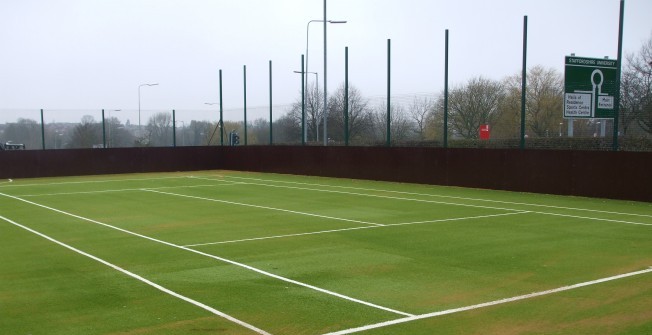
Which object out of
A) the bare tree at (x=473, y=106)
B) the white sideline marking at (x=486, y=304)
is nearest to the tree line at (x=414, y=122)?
the bare tree at (x=473, y=106)

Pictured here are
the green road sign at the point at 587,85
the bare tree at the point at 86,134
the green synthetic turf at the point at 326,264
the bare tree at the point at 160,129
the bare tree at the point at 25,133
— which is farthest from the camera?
the bare tree at the point at 160,129

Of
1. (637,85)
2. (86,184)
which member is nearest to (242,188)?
(86,184)

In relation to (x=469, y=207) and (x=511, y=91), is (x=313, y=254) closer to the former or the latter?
(x=469, y=207)

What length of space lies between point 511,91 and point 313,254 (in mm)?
23255

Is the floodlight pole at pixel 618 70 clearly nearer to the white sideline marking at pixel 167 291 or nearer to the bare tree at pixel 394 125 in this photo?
the bare tree at pixel 394 125

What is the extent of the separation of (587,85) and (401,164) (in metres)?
7.89

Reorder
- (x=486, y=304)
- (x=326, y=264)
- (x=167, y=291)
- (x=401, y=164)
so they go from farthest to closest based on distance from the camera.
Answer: (x=401, y=164) → (x=326, y=264) → (x=167, y=291) → (x=486, y=304)

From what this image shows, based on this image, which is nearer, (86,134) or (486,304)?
(486,304)

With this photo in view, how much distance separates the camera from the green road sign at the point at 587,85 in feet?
63.9

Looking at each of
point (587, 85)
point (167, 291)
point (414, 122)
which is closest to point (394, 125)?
point (414, 122)

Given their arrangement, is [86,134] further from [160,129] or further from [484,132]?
[484,132]

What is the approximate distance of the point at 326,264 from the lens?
9.35 m

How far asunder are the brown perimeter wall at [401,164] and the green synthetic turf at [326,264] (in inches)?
47.8

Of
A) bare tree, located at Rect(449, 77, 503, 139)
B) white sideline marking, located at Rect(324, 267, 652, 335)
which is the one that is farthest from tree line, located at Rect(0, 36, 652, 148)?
white sideline marking, located at Rect(324, 267, 652, 335)
